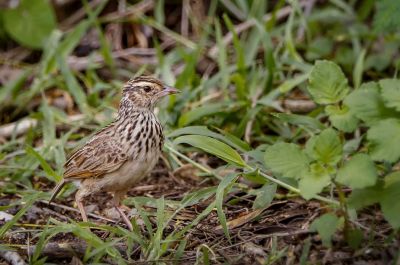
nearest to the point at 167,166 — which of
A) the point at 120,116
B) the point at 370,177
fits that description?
the point at 120,116

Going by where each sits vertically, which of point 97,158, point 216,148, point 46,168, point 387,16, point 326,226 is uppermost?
point 387,16

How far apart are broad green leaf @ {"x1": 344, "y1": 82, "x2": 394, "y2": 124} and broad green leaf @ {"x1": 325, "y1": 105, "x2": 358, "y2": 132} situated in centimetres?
12

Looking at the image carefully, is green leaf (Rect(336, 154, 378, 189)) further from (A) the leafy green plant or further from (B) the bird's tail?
(B) the bird's tail

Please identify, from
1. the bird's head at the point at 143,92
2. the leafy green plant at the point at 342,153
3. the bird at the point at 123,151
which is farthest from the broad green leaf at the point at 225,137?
the leafy green plant at the point at 342,153

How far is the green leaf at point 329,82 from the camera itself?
4941 millimetres

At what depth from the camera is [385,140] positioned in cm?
443

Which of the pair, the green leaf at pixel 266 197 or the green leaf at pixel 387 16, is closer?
the green leaf at pixel 266 197

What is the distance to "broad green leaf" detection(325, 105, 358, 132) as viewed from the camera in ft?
15.7

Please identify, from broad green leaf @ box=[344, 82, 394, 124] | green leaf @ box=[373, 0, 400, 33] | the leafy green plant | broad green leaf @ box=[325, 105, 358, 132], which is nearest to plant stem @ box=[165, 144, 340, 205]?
the leafy green plant

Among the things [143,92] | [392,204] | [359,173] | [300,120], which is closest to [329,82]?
[359,173]

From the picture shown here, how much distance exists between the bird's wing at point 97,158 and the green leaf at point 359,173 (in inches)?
73.1

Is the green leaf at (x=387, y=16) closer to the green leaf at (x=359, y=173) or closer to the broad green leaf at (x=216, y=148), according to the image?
the broad green leaf at (x=216, y=148)

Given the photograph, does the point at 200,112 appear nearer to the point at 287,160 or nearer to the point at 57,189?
the point at 57,189

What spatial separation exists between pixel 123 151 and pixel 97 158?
0.74 ft
